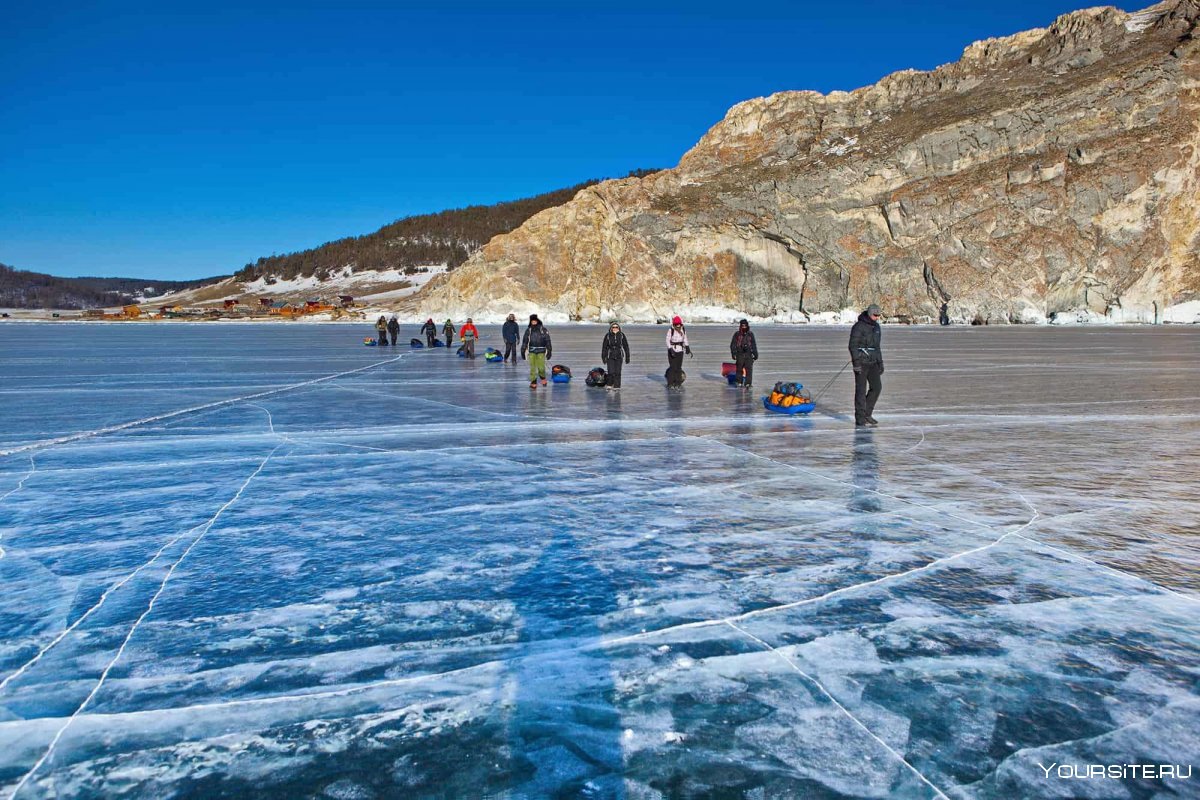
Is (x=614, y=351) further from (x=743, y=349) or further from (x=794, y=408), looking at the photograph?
(x=794, y=408)

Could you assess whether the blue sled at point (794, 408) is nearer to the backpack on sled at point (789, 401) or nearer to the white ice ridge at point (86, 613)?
the backpack on sled at point (789, 401)

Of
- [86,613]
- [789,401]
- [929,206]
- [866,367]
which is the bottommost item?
[86,613]

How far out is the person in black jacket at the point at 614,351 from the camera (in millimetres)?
14758

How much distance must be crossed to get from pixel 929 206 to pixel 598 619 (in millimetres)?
74839

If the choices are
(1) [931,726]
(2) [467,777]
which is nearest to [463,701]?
(2) [467,777]

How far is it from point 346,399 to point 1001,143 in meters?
72.9

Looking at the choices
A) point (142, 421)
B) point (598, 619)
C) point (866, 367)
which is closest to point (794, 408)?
point (866, 367)

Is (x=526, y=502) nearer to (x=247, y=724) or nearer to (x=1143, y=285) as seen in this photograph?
(x=247, y=724)

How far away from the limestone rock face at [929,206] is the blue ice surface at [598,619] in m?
65.8

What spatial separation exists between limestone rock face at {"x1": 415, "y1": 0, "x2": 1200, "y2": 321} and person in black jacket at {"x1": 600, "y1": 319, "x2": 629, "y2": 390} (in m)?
61.6

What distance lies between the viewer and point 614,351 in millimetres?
15047

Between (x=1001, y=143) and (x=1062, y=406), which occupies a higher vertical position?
(x=1001, y=143)

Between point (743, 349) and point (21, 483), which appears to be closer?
point (21, 483)

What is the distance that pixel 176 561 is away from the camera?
4.75 meters
